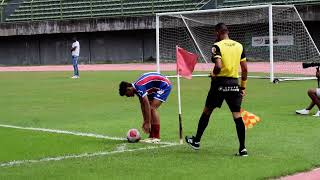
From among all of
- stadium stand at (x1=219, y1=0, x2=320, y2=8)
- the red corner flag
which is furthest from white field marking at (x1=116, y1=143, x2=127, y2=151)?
stadium stand at (x1=219, y1=0, x2=320, y2=8)

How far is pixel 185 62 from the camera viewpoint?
427 inches

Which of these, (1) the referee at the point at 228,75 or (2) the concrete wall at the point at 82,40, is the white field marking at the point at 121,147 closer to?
(1) the referee at the point at 228,75

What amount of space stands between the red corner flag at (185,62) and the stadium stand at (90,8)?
32.7 meters

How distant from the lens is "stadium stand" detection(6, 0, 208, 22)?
4431cm

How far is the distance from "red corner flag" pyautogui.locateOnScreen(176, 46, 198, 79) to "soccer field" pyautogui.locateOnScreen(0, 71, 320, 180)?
4.04 ft

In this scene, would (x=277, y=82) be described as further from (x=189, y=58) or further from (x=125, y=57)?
(x=125, y=57)

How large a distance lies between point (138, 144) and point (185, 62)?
163cm

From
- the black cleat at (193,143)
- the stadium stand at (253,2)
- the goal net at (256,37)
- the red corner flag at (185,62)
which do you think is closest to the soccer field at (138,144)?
the black cleat at (193,143)

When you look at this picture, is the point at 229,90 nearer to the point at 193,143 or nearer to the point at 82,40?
the point at 193,143

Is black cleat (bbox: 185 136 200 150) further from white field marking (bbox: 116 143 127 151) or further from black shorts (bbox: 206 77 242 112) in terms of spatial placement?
white field marking (bbox: 116 143 127 151)

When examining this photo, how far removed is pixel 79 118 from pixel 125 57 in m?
30.8

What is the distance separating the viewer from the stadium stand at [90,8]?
145 feet

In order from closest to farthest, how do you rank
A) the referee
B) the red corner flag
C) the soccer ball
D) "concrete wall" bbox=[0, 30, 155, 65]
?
1. the referee
2. the red corner flag
3. the soccer ball
4. "concrete wall" bbox=[0, 30, 155, 65]

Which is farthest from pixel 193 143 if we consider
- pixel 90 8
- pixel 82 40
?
pixel 90 8
